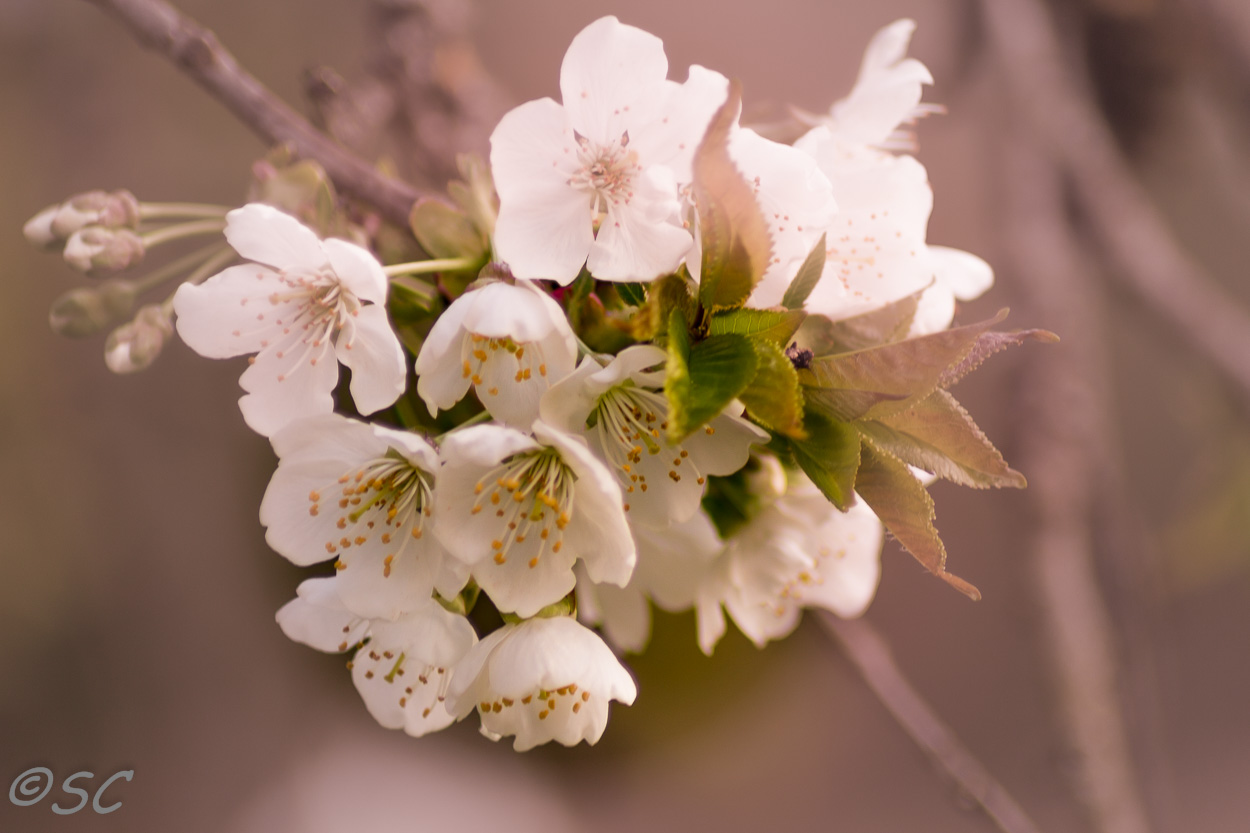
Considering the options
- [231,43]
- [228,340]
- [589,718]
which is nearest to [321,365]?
[228,340]

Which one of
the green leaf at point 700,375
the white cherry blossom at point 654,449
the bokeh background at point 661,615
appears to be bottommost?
the bokeh background at point 661,615

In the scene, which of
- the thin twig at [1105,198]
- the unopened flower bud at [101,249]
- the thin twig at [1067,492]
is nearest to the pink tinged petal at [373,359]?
the unopened flower bud at [101,249]

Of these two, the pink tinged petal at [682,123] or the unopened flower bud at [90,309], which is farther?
the unopened flower bud at [90,309]

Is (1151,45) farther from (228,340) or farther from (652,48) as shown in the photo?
(228,340)

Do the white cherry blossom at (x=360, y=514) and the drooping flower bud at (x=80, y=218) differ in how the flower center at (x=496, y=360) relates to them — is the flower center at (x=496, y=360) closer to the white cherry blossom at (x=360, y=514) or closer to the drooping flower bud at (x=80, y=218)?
the white cherry blossom at (x=360, y=514)

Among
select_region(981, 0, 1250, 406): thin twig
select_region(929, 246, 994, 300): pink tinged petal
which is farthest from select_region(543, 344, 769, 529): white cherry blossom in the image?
select_region(981, 0, 1250, 406): thin twig

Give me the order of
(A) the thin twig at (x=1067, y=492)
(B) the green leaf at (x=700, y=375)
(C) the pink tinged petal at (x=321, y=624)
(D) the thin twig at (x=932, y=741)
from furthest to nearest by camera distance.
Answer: (A) the thin twig at (x=1067, y=492), (D) the thin twig at (x=932, y=741), (C) the pink tinged petal at (x=321, y=624), (B) the green leaf at (x=700, y=375)

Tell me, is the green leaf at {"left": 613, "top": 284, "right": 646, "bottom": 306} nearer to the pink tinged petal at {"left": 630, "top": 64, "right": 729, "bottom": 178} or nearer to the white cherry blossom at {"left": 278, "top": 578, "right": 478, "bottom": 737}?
the pink tinged petal at {"left": 630, "top": 64, "right": 729, "bottom": 178}
